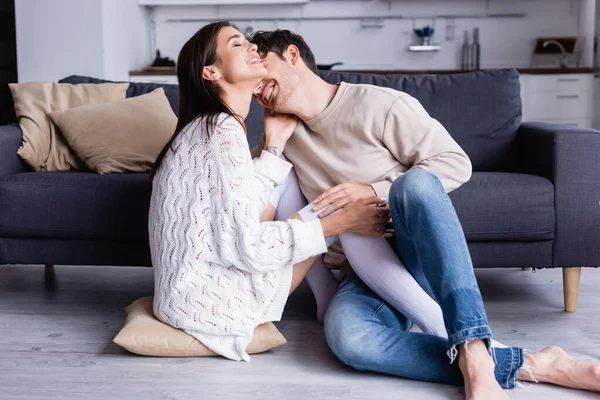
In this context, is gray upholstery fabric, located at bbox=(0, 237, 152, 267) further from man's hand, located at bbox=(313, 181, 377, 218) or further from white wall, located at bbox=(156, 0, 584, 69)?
white wall, located at bbox=(156, 0, 584, 69)

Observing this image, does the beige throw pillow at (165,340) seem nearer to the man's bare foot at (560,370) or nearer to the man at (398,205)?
the man at (398,205)

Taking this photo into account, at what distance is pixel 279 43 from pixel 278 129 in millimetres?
266

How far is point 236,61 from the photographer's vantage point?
2.16 m

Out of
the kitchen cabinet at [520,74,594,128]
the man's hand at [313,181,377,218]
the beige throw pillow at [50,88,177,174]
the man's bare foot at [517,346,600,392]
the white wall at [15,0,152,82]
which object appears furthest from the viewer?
the kitchen cabinet at [520,74,594,128]

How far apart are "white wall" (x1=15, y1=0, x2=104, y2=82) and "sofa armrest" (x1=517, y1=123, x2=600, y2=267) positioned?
11.9 ft

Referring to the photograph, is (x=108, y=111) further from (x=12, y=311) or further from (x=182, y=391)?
(x=182, y=391)

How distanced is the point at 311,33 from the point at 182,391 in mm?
4804

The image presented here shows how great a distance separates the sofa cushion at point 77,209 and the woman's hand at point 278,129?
0.60 metres

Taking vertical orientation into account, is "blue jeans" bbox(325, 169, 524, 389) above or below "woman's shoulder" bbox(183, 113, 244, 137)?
below

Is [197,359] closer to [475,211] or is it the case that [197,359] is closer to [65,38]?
[475,211]

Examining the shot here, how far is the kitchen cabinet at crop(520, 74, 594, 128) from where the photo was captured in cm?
577

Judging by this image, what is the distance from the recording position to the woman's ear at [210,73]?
2.16 meters

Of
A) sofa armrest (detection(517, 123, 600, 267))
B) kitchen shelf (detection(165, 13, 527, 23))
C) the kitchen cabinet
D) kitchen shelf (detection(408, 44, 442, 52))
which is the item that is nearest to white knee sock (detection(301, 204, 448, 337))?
sofa armrest (detection(517, 123, 600, 267))

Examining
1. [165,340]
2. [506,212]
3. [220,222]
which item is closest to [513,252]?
[506,212]
